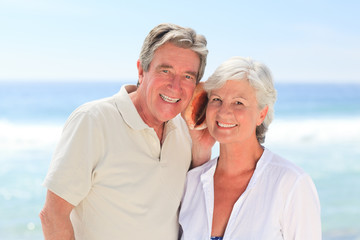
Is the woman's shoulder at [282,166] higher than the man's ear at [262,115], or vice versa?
the man's ear at [262,115]

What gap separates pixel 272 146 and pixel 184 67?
1339cm

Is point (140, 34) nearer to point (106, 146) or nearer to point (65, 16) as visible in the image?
point (65, 16)

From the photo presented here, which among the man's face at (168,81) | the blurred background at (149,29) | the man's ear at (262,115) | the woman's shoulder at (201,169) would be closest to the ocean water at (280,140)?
the blurred background at (149,29)

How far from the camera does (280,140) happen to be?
16.3m

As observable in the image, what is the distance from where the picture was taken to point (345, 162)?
13.5m

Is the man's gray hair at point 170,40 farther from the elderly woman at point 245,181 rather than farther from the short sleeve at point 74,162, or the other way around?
the short sleeve at point 74,162

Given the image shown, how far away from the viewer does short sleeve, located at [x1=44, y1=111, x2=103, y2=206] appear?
7.70ft

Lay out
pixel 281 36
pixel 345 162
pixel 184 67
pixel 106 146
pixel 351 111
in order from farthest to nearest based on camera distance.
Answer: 1. pixel 281 36
2. pixel 351 111
3. pixel 345 162
4. pixel 184 67
5. pixel 106 146

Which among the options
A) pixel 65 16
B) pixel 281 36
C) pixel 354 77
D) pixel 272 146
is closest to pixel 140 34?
pixel 65 16

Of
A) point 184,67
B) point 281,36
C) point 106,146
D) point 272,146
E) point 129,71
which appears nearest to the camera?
point 106,146

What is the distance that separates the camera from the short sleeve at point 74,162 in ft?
7.70

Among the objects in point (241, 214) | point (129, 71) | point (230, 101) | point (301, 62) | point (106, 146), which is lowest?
point (129, 71)

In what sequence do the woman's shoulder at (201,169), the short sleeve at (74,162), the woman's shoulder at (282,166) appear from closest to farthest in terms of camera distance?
the short sleeve at (74,162) → the woman's shoulder at (282,166) → the woman's shoulder at (201,169)

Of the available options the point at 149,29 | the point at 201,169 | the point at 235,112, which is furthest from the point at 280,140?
the point at 149,29
